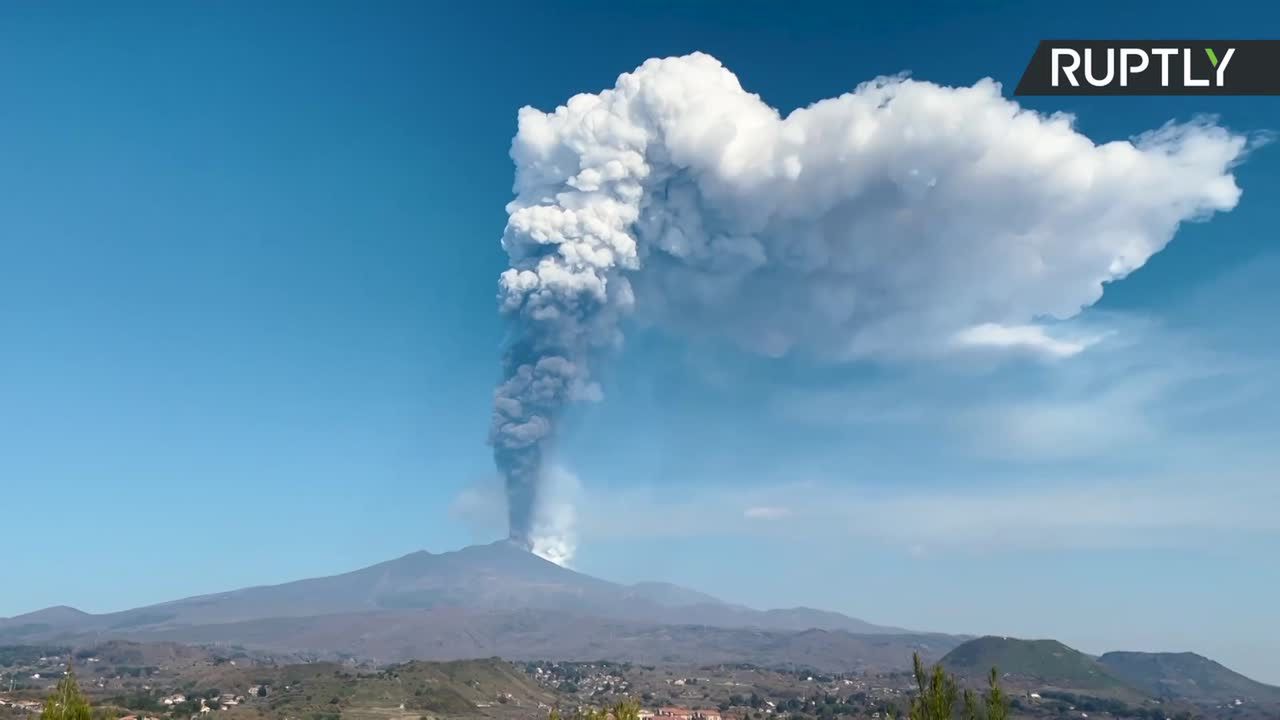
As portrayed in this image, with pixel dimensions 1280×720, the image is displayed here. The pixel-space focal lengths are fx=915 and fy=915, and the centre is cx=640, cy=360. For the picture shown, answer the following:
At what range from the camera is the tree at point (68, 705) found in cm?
2920

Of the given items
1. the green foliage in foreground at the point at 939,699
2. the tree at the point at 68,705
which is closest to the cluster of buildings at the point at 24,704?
the tree at the point at 68,705

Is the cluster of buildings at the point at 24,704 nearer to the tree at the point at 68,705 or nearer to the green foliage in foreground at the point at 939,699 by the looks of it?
the tree at the point at 68,705

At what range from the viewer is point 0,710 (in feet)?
445

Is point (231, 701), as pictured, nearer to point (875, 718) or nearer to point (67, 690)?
point (875, 718)

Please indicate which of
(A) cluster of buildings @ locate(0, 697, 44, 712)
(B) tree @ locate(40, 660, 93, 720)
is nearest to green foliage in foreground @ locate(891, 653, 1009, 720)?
(B) tree @ locate(40, 660, 93, 720)

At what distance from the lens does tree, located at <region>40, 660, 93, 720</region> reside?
29203 mm

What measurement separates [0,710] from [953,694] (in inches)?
6070

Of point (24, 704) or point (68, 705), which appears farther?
point (24, 704)

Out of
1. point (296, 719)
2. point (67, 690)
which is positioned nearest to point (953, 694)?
point (67, 690)

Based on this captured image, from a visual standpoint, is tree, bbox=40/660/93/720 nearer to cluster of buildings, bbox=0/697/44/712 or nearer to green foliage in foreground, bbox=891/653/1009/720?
green foliage in foreground, bbox=891/653/1009/720

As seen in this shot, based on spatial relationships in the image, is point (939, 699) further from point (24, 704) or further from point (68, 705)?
point (24, 704)

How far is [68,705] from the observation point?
29797mm

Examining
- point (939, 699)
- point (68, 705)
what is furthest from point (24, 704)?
point (939, 699)

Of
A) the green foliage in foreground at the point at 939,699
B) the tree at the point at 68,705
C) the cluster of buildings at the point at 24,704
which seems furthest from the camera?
the cluster of buildings at the point at 24,704
